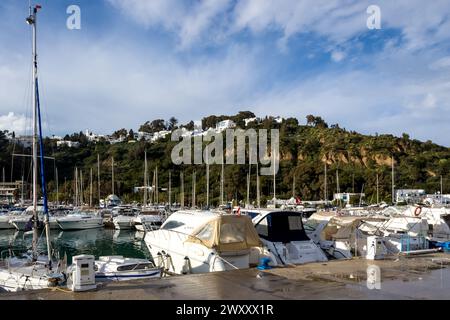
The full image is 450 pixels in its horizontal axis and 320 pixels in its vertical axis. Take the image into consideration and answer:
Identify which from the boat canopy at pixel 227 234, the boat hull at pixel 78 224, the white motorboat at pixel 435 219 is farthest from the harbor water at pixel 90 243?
the white motorboat at pixel 435 219

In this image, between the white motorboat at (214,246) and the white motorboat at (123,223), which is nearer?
the white motorboat at (214,246)

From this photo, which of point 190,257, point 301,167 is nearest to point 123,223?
point 190,257

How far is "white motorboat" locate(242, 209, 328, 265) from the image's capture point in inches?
592

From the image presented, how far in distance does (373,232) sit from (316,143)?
297 feet

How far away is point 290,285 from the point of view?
10094 mm

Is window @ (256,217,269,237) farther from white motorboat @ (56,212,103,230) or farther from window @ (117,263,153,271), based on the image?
white motorboat @ (56,212,103,230)

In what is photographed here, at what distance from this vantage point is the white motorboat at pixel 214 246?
1340 cm

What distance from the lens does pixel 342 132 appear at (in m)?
119

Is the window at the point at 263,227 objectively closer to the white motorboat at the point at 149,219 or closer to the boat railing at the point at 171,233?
the boat railing at the point at 171,233

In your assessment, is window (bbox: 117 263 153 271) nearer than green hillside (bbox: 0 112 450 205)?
Yes

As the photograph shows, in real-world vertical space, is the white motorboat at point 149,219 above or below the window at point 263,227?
below

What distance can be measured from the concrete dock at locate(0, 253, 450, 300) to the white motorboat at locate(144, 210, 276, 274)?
1.66m

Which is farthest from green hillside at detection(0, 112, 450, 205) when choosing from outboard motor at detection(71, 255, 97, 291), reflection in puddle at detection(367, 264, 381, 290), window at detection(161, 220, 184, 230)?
outboard motor at detection(71, 255, 97, 291)

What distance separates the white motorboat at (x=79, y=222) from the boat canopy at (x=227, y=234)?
38083 mm
